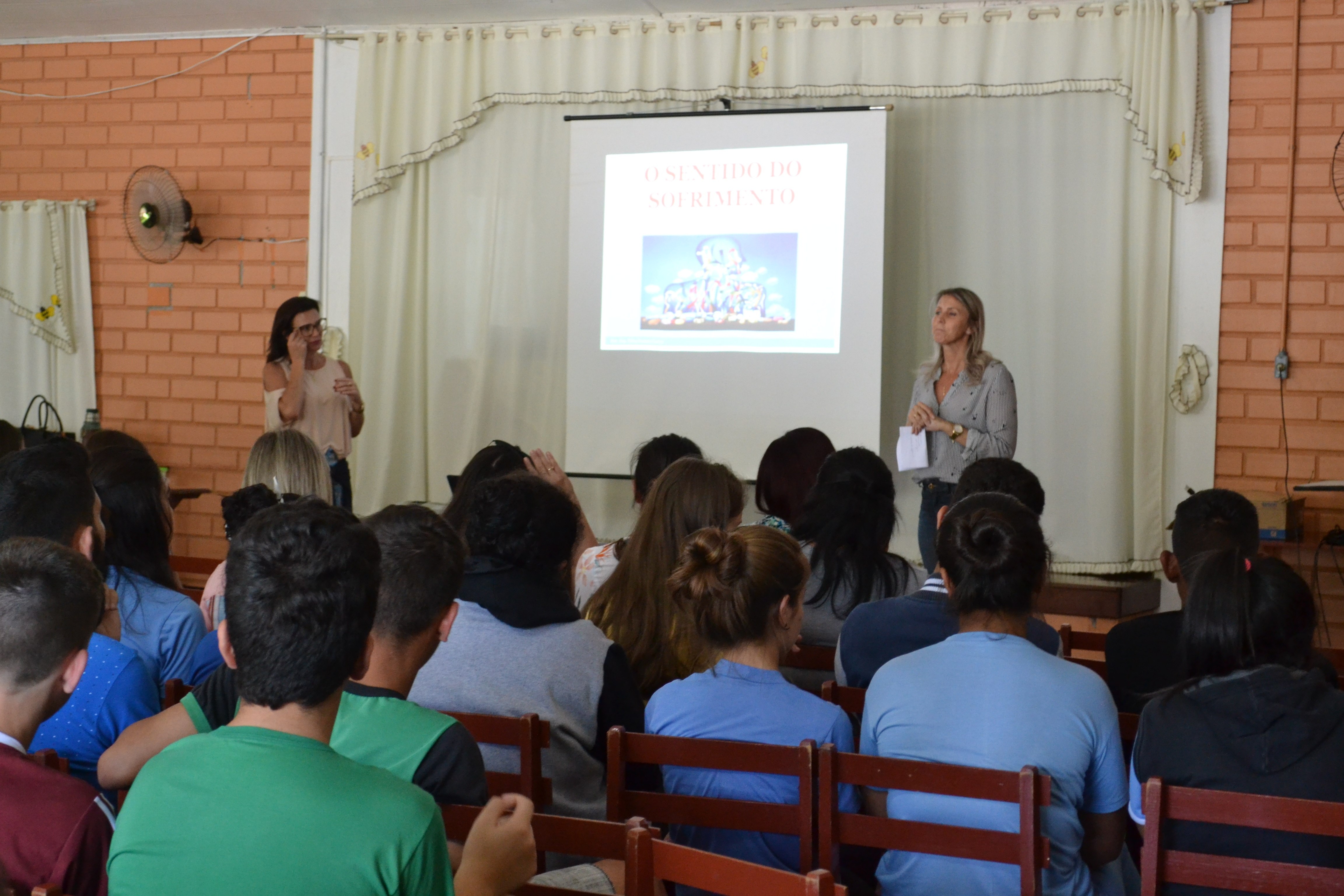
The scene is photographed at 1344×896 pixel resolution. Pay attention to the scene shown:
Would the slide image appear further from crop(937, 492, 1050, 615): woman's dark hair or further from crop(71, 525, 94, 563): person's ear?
crop(71, 525, 94, 563): person's ear

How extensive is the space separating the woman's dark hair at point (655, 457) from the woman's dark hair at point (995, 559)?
1390 mm

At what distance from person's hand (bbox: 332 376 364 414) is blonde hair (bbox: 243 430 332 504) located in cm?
187

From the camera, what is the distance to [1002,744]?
1.71 meters

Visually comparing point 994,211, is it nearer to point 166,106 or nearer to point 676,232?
point 676,232

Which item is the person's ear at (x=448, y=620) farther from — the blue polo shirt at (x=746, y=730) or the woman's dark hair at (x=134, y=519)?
the woman's dark hair at (x=134, y=519)

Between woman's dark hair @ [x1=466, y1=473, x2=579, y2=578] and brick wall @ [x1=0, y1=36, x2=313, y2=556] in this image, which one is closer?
woman's dark hair @ [x1=466, y1=473, x2=579, y2=578]

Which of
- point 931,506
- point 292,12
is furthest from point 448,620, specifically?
point 292,12

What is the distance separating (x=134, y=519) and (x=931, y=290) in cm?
355

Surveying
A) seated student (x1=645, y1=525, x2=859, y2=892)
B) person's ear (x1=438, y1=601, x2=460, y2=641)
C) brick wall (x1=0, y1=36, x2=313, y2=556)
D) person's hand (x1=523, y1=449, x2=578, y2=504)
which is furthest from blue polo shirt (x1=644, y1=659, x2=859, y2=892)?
brick wall (x1=0, y1=36, x2=313, y2=556)

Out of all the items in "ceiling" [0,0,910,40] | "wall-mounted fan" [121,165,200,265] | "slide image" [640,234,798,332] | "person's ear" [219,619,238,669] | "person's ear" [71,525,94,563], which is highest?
"ceiling" [0,0,910,40]

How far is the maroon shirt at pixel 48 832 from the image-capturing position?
49.4 inches

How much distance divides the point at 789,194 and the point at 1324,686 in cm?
367

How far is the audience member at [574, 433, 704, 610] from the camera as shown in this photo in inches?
113

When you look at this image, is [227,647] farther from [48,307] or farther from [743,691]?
[48,307]
